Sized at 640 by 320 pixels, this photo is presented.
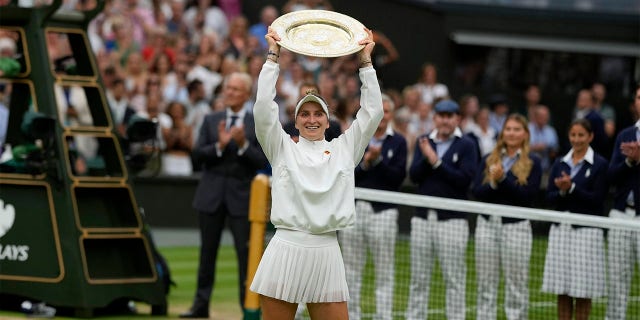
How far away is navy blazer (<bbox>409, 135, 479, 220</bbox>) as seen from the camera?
40.4 feet

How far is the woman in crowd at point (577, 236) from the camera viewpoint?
1102cm

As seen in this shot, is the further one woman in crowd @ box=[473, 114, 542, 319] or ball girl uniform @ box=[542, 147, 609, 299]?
woman in crowd @ box=[473, 114, 542, 319]

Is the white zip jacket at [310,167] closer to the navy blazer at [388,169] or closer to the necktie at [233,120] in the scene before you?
the navy blazer at [388,169]

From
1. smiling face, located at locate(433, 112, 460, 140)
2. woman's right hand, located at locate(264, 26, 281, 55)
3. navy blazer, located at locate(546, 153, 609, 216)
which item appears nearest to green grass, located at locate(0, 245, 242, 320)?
smiling face, located at locate(433, 112, 460, 140)

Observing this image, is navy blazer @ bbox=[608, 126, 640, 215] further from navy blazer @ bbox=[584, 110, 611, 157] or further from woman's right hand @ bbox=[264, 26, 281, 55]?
woman's right hand @ bbox=[264, 26, 281, 55]

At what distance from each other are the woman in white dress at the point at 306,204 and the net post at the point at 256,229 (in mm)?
2485

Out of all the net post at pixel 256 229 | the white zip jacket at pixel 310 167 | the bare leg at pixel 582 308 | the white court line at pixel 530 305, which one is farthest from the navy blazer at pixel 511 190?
the white zip jacket at pixel 310 167

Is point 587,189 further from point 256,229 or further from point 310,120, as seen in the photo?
point 310,120

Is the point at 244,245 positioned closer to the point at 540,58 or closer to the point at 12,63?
the point at 12,63

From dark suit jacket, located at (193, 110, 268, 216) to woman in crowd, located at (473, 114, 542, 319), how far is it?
2.16 meters

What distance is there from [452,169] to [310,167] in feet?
13.3

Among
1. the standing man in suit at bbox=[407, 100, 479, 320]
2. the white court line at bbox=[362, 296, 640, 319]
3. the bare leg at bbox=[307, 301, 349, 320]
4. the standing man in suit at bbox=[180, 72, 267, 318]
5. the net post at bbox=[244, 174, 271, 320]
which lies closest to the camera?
the bare leg at bbox=[307, 301, 349, 320]

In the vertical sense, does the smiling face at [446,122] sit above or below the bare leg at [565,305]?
above

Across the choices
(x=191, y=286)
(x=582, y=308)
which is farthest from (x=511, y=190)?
(x=191, y=286)
